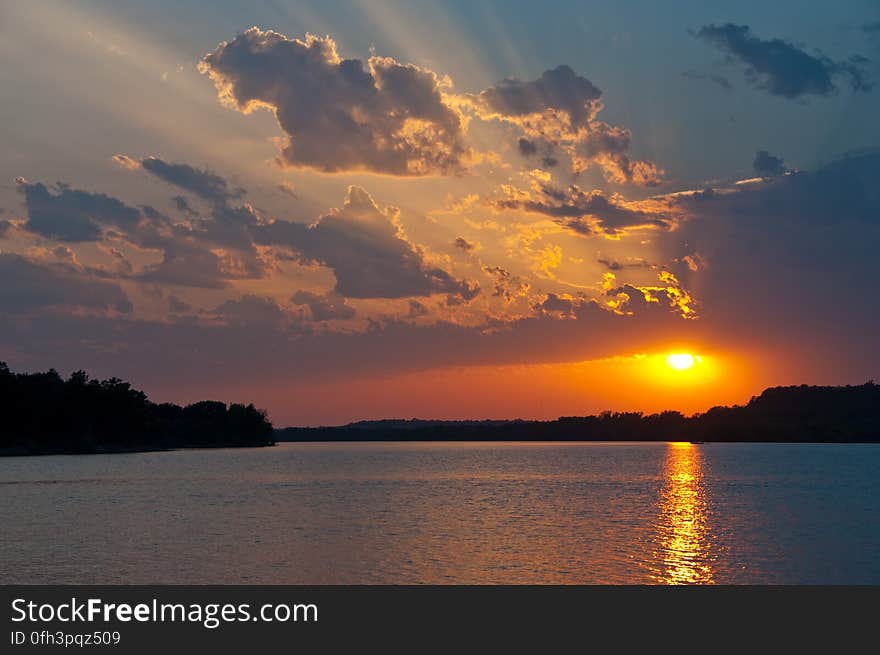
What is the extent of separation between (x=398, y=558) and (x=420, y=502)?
1683 inches

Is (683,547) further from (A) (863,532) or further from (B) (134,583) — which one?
(B) (134,583)

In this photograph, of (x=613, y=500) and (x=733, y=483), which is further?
(x=733, y=483)
